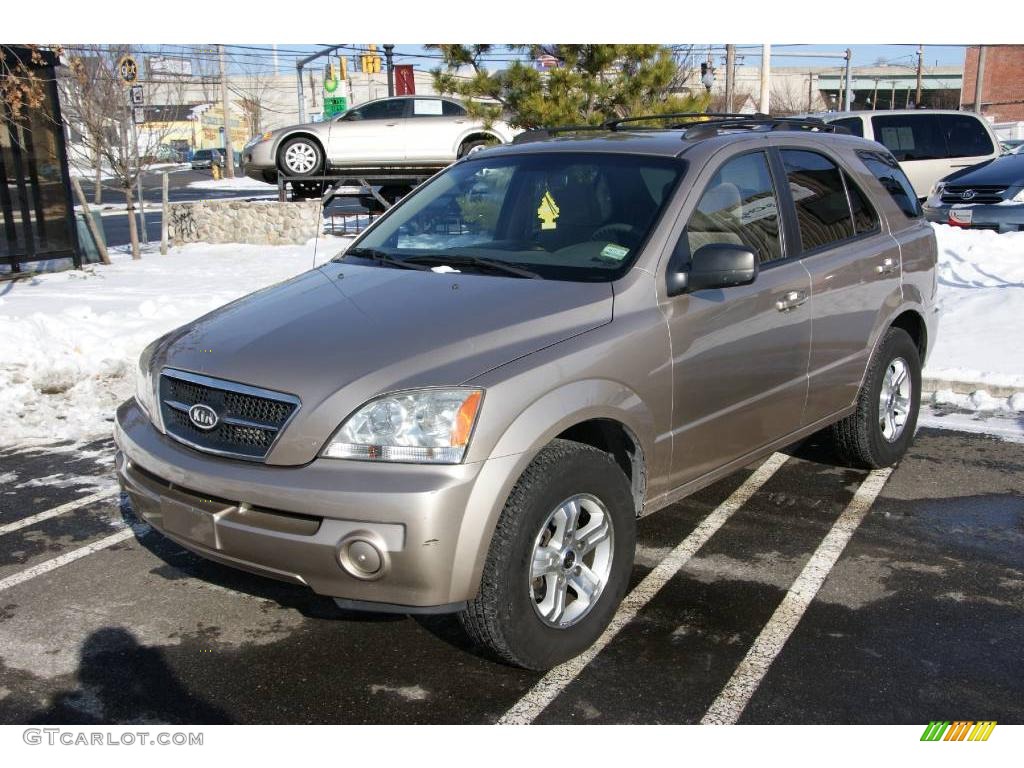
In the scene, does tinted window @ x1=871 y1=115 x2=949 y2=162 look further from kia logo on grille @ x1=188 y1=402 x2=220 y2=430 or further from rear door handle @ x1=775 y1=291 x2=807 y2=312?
kia logo on grille @ x1=188 y1=402 x2=220 y2=430

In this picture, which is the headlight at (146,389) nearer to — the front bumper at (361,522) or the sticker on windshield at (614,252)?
the front bumper at (361,522)

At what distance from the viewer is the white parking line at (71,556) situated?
14.3 feet

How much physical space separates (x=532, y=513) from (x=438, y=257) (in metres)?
1.50

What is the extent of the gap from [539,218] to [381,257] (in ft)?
2.44

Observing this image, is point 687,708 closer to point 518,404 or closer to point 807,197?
point 518,404

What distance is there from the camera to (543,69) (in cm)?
1179

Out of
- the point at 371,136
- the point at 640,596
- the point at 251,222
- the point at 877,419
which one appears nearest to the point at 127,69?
the point at 251,222

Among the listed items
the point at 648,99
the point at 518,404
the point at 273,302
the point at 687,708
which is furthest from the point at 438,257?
the point at 648,99

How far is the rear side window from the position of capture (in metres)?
15.9

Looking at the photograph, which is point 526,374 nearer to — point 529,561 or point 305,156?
point 529,561

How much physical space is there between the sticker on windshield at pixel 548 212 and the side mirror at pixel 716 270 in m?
0.66

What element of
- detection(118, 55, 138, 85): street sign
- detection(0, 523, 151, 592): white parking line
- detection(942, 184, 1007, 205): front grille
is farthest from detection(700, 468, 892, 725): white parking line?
detection(118, 55, 138, 85): street sign

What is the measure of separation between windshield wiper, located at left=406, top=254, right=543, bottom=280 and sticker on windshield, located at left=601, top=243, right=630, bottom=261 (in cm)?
30
